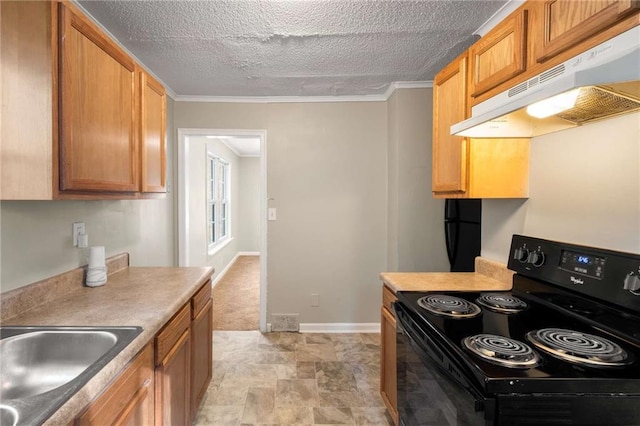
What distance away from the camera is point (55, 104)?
3.43 feet

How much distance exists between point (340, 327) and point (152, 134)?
2.42 meters

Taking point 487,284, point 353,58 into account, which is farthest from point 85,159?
point 487,284

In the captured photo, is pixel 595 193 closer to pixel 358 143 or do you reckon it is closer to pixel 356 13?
pixel 356 13

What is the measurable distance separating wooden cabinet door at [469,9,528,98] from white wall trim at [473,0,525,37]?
36cm

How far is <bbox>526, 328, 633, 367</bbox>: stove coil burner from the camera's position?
0.84 metres

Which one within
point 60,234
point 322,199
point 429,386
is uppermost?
point 322,199

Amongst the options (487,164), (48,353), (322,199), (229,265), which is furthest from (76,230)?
(229,265)

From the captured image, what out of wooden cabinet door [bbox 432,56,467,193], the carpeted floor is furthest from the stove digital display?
the carpeted floor

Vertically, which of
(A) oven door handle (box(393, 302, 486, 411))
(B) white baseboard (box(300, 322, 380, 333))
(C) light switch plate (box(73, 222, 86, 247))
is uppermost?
(C) light switch plate (box(73, 222, 86, 247))

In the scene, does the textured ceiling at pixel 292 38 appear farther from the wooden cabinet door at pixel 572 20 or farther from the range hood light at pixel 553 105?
the range hood light at pixel 553 105

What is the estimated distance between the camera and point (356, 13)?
5.49 feet

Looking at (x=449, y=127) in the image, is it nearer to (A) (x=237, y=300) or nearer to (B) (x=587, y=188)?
(B) (x=587, y=188)

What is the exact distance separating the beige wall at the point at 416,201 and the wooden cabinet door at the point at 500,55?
1.20m

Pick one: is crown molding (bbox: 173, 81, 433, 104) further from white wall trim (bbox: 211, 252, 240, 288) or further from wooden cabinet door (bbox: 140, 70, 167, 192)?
white wall trim (bbox: 211, 252, 240, 288)
